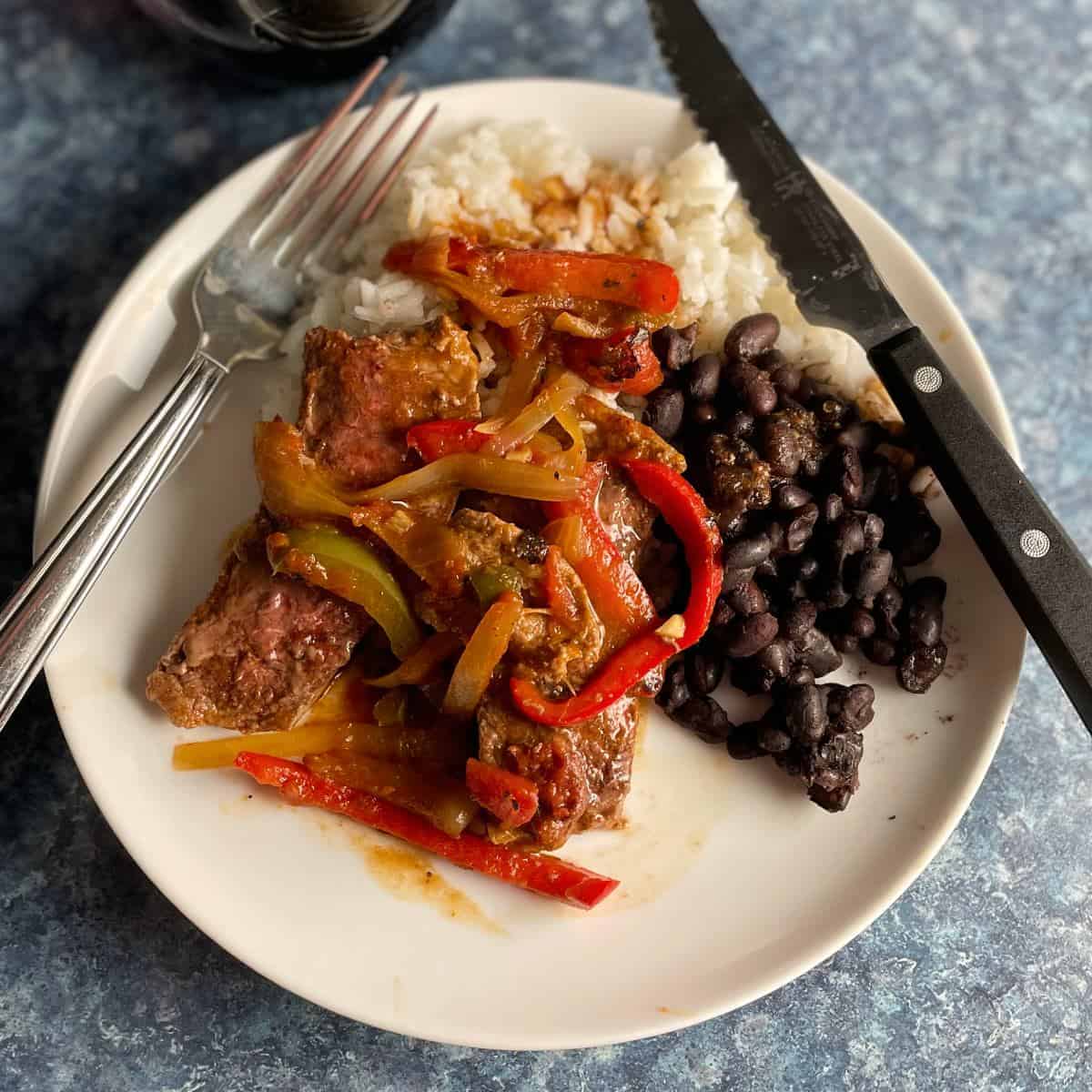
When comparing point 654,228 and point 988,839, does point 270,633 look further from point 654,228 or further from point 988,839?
point 988,839

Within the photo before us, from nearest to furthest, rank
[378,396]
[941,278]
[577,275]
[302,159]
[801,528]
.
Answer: [378,396] → [801,528] → [577,275] → [302,159] → [941,278]

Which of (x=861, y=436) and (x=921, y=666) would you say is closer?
(x=921, y=666)

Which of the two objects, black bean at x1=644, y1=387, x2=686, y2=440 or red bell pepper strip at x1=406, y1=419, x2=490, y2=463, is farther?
black bean at x1=644, y1=387, x2=686, y2=440

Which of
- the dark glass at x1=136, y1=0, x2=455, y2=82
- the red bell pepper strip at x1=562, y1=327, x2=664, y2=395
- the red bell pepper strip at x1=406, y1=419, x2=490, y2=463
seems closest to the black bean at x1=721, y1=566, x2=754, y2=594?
the red bell pepper strip at x1=562, y1=327, x2=664, y2=395

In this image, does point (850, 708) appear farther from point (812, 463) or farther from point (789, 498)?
point (812, 463)

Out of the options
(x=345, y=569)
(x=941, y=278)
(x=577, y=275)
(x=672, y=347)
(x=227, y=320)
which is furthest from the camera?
(x=941, y=278)

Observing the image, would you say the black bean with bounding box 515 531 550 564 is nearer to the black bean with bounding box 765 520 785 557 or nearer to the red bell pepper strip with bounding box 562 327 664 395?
the red bell pepper strip with bounding box 562 327 664 395

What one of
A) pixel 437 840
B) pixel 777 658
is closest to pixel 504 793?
pixel 437 840
